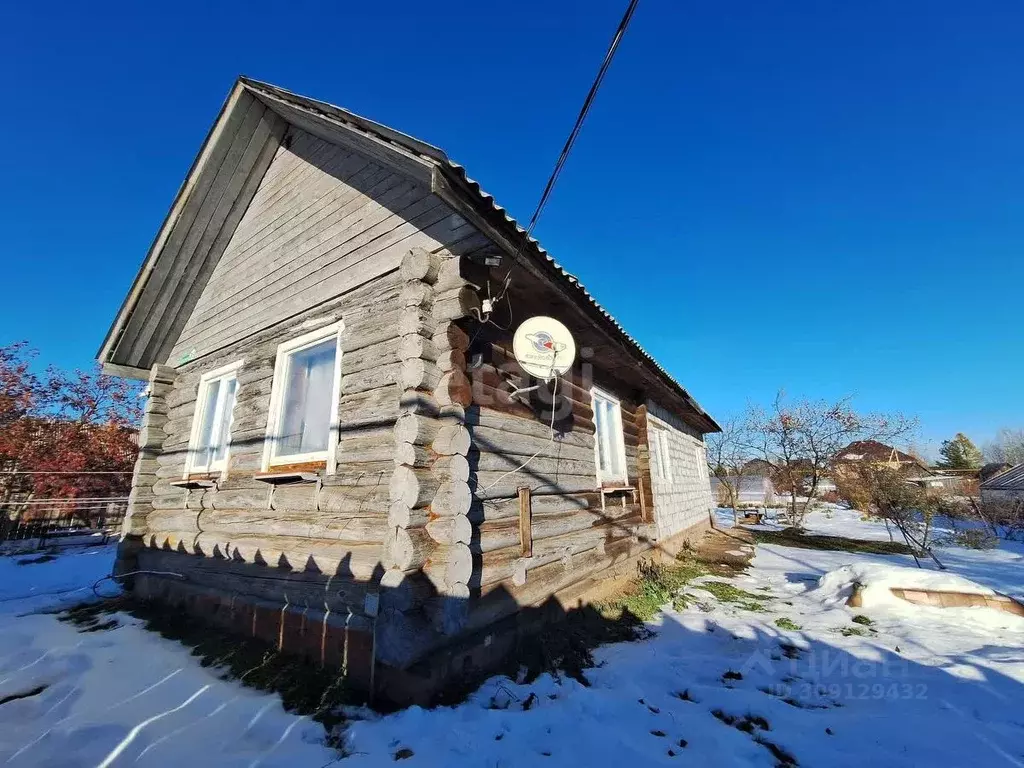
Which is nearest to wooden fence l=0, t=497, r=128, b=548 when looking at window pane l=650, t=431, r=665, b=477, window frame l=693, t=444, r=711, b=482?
window pane l=650, t=431, r=665, b=477

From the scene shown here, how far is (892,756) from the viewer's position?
9.17 ft

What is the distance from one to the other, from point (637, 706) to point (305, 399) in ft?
15.1

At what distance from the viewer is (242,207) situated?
738 centimetres

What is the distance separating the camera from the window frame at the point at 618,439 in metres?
6.66

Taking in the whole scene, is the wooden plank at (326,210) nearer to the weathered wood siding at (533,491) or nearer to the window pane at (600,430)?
the weathered wood siding at (533,491)

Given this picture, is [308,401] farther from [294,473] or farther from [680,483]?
[680,483]

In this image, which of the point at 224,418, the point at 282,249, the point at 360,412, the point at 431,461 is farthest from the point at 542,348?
the point at 224,418

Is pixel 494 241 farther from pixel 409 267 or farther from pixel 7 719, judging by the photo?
pixel 7 719

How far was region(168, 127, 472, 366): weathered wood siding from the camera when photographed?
15.7 feet

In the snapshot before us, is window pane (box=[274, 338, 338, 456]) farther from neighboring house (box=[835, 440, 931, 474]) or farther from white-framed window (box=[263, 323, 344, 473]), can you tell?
neighboring house (box=[835, 440, 931, 474])

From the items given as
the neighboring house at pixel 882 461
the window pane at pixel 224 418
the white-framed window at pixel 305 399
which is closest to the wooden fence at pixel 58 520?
the window pane at pixel 224 418

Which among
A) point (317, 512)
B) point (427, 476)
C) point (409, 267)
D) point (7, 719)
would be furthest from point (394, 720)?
point (409, 267)

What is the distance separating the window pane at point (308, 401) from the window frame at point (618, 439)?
3.82 meters

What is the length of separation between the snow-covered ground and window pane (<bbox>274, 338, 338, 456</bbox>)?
2.33 meters
